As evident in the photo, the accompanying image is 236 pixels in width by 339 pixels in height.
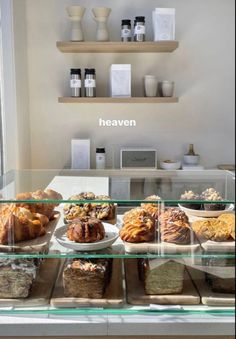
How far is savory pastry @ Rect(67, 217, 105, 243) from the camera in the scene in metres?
0.95

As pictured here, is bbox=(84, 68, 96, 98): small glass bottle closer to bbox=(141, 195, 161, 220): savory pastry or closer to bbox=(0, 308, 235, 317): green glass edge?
bbox=(141, 195, 161, 220): savory pastry

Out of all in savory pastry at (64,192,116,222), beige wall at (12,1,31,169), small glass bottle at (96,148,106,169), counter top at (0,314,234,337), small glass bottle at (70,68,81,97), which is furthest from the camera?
small glass bottle at (96,148,106,169)

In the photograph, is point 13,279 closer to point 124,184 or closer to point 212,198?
point 124,184

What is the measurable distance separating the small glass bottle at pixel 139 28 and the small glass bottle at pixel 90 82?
357mm

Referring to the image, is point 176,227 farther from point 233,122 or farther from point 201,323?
point 233,122

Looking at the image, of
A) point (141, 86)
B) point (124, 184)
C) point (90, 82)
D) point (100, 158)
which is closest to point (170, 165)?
point (100, 158)

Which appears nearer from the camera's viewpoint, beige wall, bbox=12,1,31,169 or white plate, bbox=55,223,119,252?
white plate, bbox=55,223,119,252

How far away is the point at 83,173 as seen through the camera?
1539 mm

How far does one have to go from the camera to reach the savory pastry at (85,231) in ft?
3.12

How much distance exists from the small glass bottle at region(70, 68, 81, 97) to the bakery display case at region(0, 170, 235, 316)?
5.74ft

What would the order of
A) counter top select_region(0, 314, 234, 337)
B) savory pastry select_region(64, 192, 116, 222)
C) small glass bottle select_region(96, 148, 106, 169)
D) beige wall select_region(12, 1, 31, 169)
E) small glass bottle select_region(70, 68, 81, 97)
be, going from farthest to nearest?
small glass bottle select_region(96, 148, 106, 169)
small glass bottle select_region(70, 68, 81, 97)
beige wall select_region(12, 1, 31, 169)
savory pastry select_region(64, 192, 116, 222)
counter top select_region(0, 314, 234, 337)

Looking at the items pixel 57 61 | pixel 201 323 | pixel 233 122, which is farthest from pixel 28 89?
pixel 201 323

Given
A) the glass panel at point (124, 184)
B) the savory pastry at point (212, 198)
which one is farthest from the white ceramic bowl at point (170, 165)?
the savory pastry at point (212, 198)

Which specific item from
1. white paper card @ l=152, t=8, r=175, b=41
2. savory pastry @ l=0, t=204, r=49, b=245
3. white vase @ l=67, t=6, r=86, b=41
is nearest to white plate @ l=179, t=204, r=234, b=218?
savory pastry @ l=0, t=204, r=49, b=245
